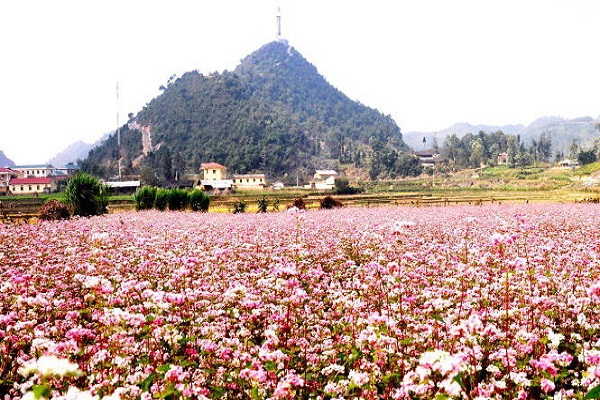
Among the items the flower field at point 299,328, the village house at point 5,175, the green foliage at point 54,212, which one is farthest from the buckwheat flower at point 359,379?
the village house at point 5,175

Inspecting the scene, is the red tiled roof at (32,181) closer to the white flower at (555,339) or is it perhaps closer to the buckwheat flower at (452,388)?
the white flower at (555,339)

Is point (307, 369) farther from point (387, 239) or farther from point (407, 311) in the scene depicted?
point (387, 239)

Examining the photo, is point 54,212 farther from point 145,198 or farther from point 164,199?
point 164,199

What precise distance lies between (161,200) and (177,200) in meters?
1.23

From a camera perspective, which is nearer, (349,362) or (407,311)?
(349,362)

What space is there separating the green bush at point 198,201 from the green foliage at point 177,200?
0.42m

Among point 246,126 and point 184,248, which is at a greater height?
point 246,126

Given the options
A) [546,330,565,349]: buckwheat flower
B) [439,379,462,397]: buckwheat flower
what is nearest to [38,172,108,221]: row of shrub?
[546,330,565,349]: buckwheat flower

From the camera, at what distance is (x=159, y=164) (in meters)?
146

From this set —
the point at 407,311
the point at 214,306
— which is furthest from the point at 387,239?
the point at 214,306

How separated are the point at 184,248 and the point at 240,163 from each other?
149983 mm

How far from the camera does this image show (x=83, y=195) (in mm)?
31391

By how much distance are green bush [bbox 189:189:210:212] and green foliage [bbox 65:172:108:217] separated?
7930 millimetres

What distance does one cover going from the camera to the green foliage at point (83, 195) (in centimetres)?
3119
